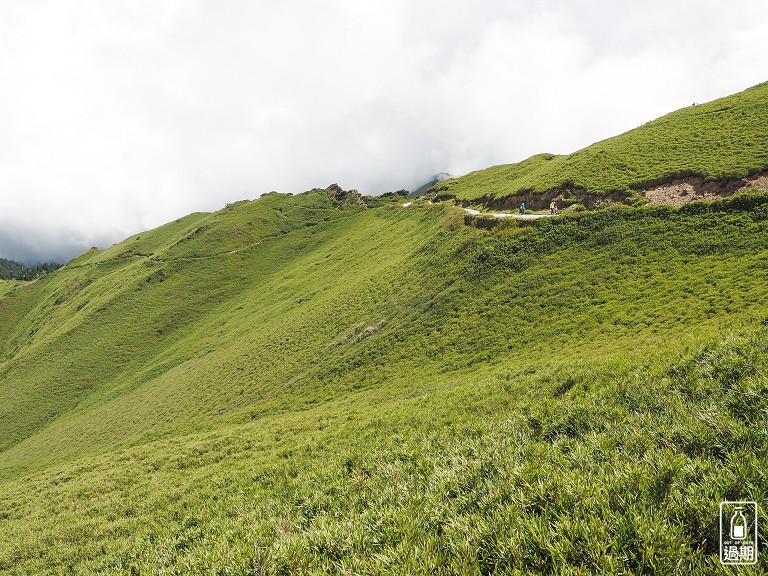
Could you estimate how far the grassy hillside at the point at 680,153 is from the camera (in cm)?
4166

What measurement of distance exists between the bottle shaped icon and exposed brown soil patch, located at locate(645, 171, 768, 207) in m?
45.5

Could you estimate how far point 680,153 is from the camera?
157ft

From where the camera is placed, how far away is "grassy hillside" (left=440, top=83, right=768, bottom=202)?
4166cm

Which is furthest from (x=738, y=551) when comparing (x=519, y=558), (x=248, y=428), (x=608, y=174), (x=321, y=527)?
(x=608, y=174)

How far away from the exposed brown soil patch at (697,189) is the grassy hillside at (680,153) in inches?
31.4

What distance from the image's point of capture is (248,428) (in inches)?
1230

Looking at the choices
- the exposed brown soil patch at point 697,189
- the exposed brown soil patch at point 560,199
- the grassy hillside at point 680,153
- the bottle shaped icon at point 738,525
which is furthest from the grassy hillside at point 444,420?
the grassy hillside at point 680,153

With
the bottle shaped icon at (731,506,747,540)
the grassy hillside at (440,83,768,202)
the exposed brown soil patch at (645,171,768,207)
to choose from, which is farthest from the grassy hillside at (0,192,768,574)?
the grassy hillside at (440,83,768,202)

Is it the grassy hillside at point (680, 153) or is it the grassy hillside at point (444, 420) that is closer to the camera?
the grassy hillside at point (444, 420)

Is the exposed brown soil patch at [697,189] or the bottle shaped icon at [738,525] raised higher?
the exposed brown soil patch at [697,189]

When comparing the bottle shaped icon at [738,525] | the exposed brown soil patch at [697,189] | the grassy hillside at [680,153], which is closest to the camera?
the bottle shaped icon at [738,525]

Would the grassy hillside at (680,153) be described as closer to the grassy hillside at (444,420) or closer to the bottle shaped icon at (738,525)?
the grassy hillside at (444,420)

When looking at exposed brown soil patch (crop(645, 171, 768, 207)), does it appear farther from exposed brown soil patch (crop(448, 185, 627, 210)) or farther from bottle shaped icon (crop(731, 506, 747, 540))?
bottle shaped icon (crop(731, 506, 747, 540))

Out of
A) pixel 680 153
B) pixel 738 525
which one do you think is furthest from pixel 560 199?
pixel 738 525
